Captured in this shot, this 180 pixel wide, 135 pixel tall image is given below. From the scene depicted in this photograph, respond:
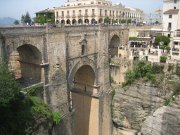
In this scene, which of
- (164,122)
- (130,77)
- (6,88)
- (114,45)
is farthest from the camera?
(114,45)

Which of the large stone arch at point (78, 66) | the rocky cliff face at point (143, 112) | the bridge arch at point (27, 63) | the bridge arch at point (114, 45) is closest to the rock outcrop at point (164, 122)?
the rocky cliff face at point (143, 112)

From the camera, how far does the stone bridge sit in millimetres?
19156

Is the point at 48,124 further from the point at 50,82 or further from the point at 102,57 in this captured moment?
the point at 102,57

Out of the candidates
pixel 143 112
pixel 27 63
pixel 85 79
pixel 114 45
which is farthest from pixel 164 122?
pixel 27 63

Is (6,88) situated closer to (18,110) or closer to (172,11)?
(18,110)

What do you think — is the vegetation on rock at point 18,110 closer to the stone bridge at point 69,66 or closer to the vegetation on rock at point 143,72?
the stone bridge at point 69,66

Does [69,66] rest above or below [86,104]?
above

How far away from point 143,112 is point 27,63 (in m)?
14.4

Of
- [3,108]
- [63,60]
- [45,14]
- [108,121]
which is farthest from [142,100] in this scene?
[45,14]

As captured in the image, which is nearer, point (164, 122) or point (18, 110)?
point (18, 110)

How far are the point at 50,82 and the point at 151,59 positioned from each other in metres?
13.8

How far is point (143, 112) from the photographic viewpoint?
2677 centimetres

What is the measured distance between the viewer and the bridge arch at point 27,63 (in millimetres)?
19922

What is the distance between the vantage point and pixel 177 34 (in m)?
33.0
